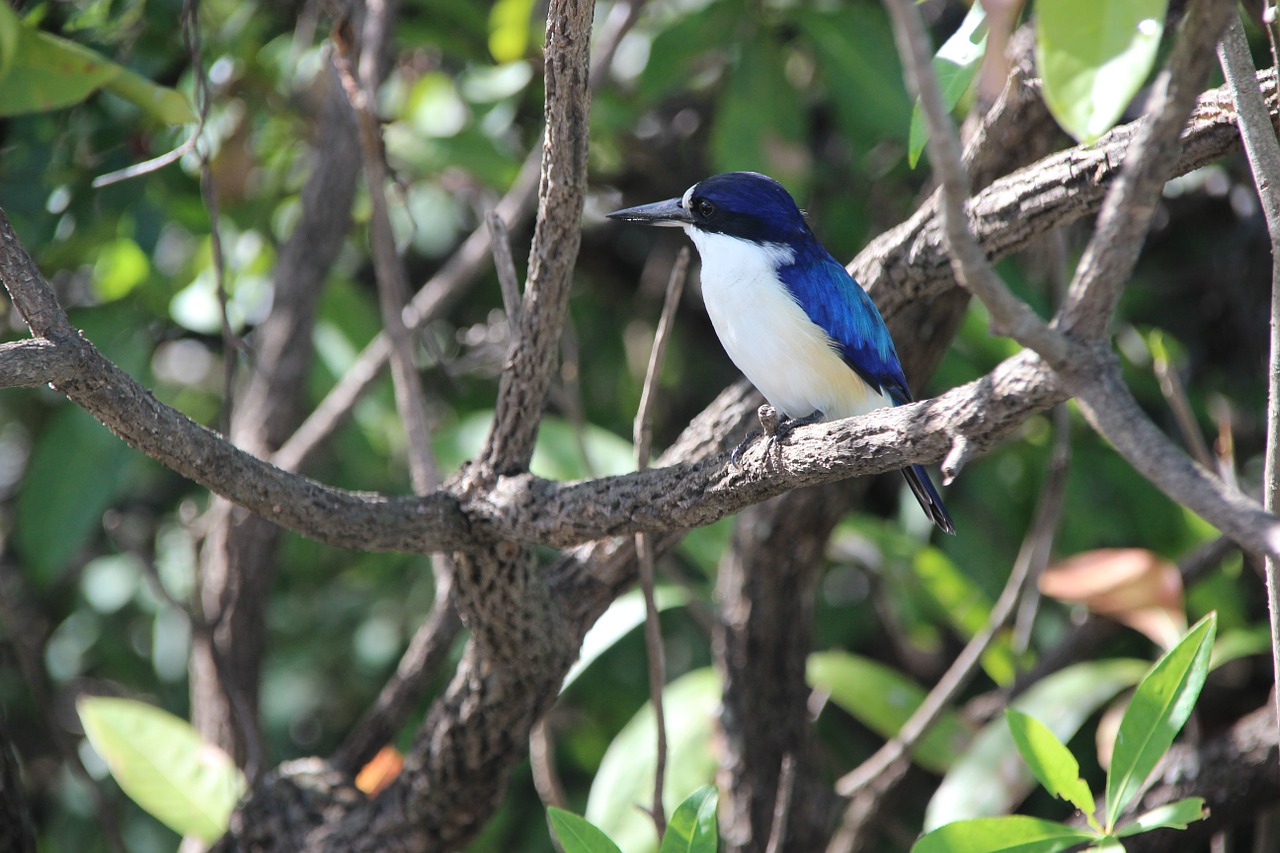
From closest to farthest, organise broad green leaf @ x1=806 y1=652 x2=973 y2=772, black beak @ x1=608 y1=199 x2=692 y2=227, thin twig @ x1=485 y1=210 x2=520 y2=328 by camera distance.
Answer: thin twig @ x1=485 y1=210 x2=520 y2=328 < black beak @ x1=608 y1=199 x2=692 y2=227 < broad green leaf @ x1=806 y1=652 x2=973 y2=772

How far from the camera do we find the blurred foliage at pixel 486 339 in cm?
333

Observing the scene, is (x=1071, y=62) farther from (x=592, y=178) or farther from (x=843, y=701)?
(x=592, y=178)

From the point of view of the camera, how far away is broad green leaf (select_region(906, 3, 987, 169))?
1.74 meters

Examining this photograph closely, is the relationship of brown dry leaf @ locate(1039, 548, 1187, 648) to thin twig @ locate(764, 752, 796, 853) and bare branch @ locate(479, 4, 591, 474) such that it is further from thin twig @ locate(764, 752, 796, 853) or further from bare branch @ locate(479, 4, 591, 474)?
bare branch @ locate(479, 4, 591, 474)

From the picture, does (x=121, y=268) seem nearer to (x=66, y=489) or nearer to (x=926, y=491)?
(x=66, y=489)

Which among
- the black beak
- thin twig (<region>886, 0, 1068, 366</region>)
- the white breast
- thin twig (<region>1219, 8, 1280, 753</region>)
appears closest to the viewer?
thin twig (<region>886, 0, 1068, 366</region>)

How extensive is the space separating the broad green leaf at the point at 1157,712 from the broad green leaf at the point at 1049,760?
0.05m

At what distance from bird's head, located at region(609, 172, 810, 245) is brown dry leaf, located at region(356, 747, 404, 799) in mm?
1445

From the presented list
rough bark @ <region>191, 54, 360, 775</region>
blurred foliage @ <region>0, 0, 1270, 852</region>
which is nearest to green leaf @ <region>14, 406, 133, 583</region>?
blurred foliage @ <region>0, 0, 1270, 852</region>

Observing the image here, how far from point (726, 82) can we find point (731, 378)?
3.55 feet

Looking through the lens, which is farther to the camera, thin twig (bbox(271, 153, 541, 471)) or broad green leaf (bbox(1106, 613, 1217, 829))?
thin twig (bbox(271, 153, 541, 471))

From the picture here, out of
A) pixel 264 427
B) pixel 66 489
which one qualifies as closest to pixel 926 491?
pixel 264 427

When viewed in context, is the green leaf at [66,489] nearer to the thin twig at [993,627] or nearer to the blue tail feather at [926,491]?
the blue tail feather at [926,491]

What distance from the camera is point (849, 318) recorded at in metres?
2.47
